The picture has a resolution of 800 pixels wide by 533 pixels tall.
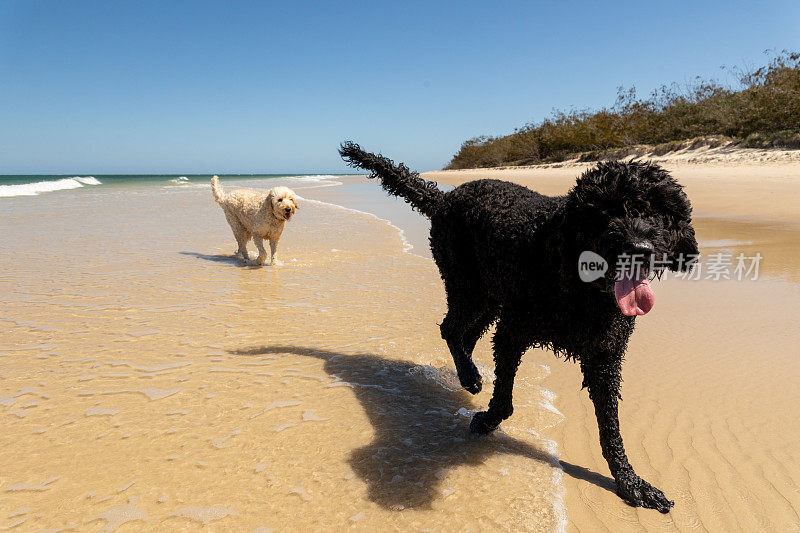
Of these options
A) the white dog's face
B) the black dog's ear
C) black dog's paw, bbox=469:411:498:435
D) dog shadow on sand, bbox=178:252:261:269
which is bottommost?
dog shadow on sand, bbox=178:252:261:269

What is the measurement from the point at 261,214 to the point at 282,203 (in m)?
0.58

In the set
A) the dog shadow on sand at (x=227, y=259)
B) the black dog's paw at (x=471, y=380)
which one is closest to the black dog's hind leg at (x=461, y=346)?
the black dog's paw at (x=471, y=380)

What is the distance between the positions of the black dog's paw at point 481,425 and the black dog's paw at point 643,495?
0.79 m

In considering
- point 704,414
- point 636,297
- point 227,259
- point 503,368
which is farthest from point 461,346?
point 227,259

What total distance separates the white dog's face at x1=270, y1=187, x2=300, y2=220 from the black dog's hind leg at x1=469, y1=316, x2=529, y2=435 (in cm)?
631

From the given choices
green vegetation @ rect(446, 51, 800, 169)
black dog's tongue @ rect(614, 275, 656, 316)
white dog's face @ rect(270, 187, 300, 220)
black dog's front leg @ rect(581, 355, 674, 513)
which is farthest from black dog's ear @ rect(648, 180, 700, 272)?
green vegetation @ rect(446, 51, 800, 169)

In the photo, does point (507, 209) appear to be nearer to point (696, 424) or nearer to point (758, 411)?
point (696, 424)

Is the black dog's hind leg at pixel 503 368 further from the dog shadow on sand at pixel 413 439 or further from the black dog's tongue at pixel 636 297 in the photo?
the black dog's tongue at pixel 636 297

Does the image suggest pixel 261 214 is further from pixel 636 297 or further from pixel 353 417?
pixel 636 297

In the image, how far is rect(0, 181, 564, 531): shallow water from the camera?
2.33 metres

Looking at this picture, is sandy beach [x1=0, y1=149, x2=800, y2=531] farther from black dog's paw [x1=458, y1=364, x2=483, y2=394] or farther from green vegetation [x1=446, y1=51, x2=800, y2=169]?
green vegetation [x1=446, y1=51, x2=800, y2=169]

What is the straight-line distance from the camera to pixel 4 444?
2732mm

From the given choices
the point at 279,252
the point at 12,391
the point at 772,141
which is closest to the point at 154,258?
the point at 279,252

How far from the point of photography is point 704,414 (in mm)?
3113
